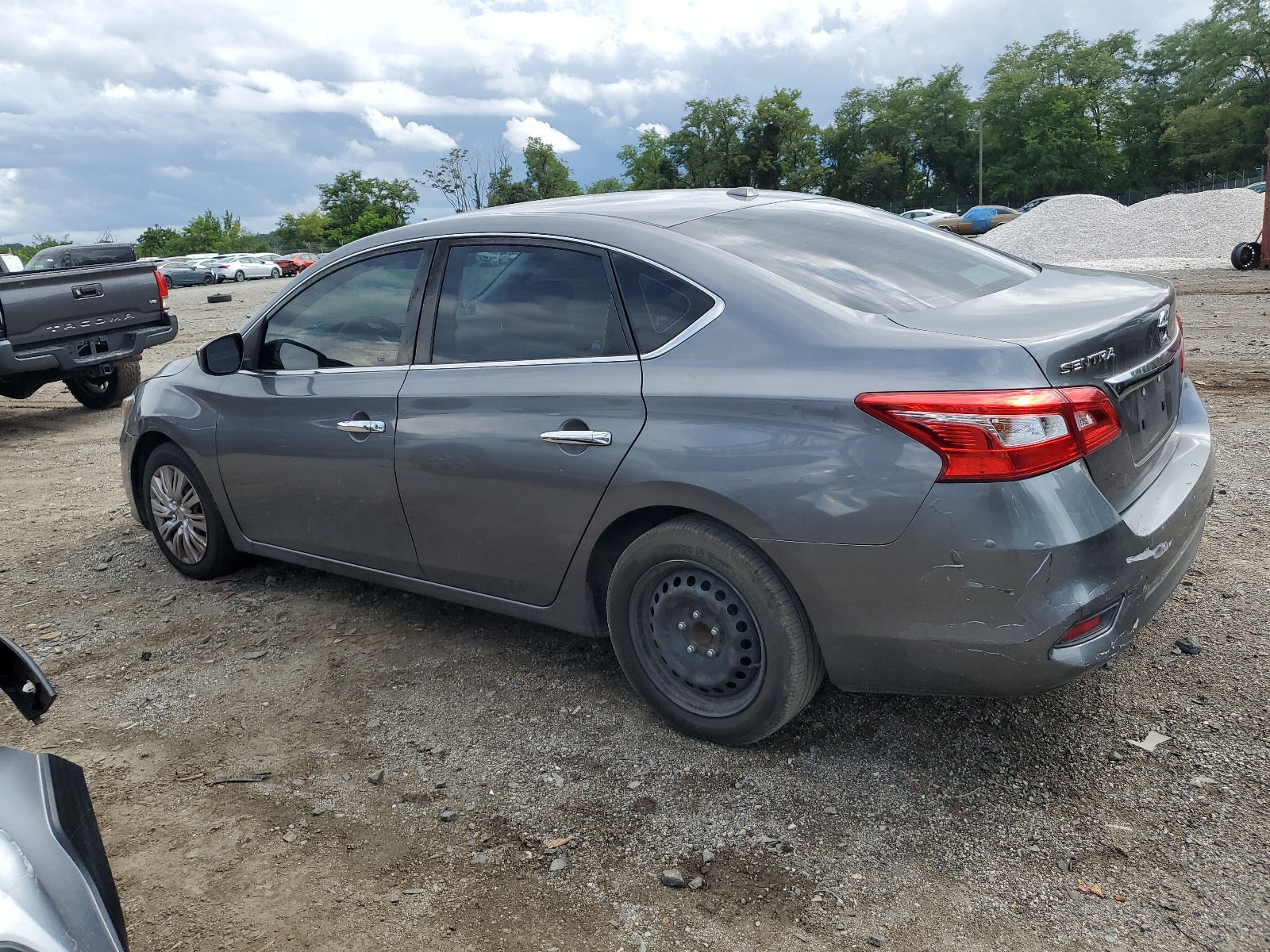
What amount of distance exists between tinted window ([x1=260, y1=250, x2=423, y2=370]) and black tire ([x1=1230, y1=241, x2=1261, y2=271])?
66.1ft

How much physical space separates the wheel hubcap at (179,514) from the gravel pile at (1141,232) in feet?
69.9

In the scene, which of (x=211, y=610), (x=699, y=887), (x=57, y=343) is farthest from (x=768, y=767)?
(x=57, y=343)

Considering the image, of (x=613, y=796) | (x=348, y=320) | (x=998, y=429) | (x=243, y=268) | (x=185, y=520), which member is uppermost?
(x=243, y=268)

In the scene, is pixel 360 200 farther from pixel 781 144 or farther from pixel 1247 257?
pixel 1247 257

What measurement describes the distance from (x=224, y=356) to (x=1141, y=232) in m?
27.0

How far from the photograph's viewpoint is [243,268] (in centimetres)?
5372

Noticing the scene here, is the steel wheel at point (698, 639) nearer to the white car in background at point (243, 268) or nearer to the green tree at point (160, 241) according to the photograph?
the white car in background at point (243, 268)

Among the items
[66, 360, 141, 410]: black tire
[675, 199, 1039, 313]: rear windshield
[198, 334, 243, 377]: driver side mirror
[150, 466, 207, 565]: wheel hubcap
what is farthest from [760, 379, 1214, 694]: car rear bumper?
[66, 360, 141, 410]: black tire

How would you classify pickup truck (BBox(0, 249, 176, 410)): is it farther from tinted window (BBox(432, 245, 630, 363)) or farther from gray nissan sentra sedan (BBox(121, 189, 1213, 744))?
tinted window (BBox(432, 245, 630, 363))

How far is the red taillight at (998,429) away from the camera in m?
2.53

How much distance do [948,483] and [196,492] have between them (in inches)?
142

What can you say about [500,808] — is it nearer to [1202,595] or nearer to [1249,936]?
[1249,936]

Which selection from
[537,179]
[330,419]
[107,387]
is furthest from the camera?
[537,179]

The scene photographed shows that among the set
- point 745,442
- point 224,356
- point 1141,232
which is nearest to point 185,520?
point 224,356
